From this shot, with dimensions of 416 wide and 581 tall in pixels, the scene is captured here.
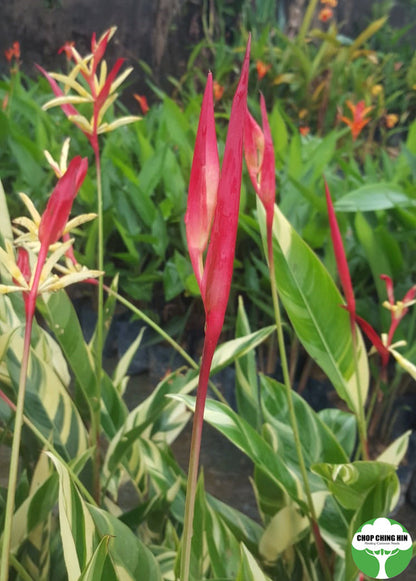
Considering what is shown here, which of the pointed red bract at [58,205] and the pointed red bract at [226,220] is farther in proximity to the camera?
the pointed red bract at [58,205]

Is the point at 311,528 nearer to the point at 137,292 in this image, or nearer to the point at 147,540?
the point at 147,540

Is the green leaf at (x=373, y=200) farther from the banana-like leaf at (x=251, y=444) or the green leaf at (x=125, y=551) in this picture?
the green leaf at (x=125, y=551)

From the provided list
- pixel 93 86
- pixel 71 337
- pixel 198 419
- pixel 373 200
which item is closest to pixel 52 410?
pixel 71 337

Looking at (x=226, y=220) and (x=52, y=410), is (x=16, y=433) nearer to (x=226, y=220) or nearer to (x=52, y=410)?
(x=226, y=220)

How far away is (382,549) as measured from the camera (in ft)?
1.59

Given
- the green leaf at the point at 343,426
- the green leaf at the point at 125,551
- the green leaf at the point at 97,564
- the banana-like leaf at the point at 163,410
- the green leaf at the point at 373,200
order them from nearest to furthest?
the green leaf at the point at 97,564
the green leaf at the point at 125,551
the banana-like leaf at the point at 163,410
the green leaf at the point at 343,426
the green leaf at the point at 373,200

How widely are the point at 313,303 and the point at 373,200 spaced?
529 mm

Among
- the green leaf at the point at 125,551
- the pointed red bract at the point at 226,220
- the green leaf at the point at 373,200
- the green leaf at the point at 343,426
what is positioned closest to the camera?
the pointed red bract at the point at 226,220

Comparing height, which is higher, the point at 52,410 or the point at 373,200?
the point at 373,200

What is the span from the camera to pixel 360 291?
4.14ft

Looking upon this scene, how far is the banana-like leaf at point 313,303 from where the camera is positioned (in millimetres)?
679

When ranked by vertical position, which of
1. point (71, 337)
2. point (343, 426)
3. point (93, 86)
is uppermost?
point (93, 86)

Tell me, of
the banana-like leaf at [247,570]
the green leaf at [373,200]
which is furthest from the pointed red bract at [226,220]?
the green leaf at [373,200]

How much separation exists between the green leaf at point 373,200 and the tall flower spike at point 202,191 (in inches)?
34.2
